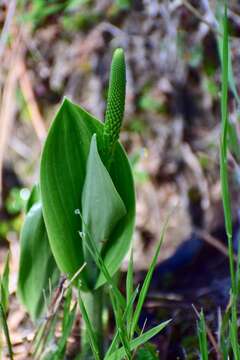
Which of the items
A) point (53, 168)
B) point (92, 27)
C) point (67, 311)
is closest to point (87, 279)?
point (67, 311)

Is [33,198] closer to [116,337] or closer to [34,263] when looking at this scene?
[34,263]

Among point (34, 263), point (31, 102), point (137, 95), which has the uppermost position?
point (31, 102)

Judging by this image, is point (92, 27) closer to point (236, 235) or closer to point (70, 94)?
point (70, 94)

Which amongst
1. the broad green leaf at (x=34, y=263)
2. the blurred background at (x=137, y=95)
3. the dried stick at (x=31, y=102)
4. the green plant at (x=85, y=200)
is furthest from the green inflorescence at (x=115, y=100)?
the dried stick at (x=31, y=102)

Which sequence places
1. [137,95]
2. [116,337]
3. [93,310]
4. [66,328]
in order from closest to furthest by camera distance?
[116,337]
[66,328]
[93,310]
[137,95]

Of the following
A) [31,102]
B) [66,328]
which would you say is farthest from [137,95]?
[66,328]

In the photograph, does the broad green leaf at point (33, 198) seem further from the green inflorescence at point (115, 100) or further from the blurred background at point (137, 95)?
the blurred background at point (137, 95)

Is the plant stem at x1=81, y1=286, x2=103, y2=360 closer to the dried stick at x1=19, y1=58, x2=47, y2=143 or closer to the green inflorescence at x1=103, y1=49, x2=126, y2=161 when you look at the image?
the green inflorescence at x1=103, y1=49, x2=126, y2=161
